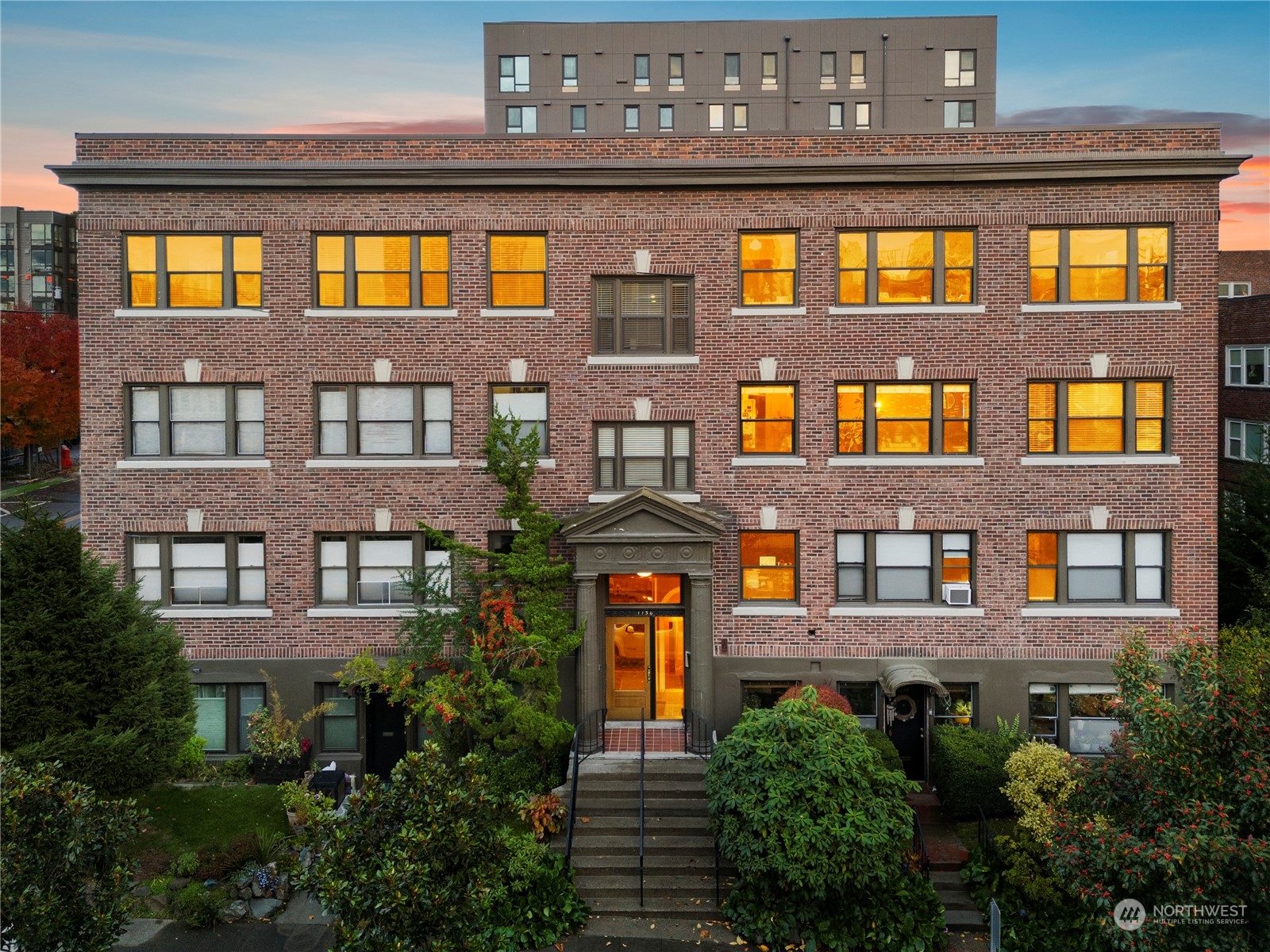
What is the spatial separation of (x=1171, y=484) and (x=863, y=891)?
427 inches

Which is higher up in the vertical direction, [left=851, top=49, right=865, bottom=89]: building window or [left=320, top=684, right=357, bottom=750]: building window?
[left=851, top=49, right=865, bottom=89]: building window

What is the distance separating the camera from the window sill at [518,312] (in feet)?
60.8

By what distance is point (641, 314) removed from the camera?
18.7m

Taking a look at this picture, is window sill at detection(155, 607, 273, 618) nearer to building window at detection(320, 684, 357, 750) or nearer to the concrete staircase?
building window at detection(320, 684, 357, 750)

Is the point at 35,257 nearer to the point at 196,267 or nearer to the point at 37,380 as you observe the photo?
the point at 37,380

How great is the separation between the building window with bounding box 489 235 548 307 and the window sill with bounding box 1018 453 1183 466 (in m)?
10.6

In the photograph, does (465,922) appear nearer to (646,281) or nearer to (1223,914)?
(1223,914)

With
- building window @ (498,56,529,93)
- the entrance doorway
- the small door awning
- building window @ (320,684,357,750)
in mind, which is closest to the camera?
the small door awning

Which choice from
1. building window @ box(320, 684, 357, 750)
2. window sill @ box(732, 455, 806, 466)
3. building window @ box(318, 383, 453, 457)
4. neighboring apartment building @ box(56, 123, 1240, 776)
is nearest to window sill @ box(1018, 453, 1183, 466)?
neighboring apartment building @ box(56, 123, 1240, 776)

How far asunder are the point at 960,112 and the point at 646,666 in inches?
2206

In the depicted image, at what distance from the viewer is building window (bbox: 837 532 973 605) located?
18750 millimetres

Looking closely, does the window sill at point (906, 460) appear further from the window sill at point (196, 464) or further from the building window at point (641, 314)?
the window sill at point (196, 464)
